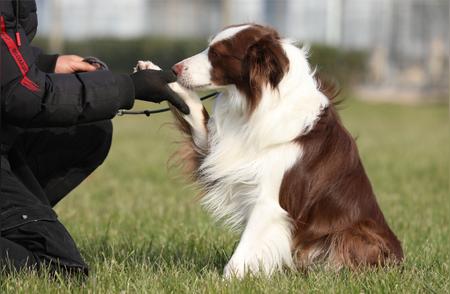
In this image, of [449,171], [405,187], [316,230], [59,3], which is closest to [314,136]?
[316,230]

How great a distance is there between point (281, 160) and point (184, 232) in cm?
170

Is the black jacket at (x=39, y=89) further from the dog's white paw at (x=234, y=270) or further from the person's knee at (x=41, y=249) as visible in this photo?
the dog's white paw at (x=234, y=270)

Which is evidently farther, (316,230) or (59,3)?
(59,3)

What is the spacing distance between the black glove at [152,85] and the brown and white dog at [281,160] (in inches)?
6.3

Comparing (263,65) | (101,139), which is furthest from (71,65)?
(263,65)

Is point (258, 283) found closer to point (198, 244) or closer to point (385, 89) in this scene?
point (198, 244)

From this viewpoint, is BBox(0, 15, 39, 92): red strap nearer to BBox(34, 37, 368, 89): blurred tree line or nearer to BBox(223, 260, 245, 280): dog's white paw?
BBox(223, 260, 245, 280): dog's white paw

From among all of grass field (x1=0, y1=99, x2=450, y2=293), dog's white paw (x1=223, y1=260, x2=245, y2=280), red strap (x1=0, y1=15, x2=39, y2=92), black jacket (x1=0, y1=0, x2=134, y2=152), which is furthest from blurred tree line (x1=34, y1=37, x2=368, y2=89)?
red strap (x1=0, y1=15, x2=39, y2=92)

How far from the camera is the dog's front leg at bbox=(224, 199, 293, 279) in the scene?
14.1ft

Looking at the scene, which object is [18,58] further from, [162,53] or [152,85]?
[162,53]

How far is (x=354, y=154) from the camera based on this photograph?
4.49 meters

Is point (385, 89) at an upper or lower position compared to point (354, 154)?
lower

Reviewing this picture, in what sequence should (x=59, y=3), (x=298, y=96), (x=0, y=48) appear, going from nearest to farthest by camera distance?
(x=0, y=48) < (x=298, y=96) < (x=59, y=3)

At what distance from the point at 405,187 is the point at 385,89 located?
19998 millimetres
